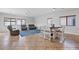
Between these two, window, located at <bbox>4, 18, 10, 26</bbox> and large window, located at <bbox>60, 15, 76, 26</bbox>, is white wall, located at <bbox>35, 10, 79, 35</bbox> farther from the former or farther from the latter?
window, located at <bbox>4, 18, 10, 26</bbox>

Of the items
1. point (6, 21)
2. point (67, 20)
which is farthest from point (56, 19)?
point (6, 21)

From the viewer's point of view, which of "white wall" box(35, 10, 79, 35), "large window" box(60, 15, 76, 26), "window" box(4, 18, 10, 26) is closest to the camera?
"window" box(4, 18, 10, 26)

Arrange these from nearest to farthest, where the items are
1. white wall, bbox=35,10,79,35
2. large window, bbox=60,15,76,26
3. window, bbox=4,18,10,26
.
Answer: window, bbox=4,18,10,26, white wall, bbox=35,10,79,35, large window, bbox=60,15,76,26

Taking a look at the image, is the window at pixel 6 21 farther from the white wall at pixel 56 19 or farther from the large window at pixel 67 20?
the large window at pixel 67 20

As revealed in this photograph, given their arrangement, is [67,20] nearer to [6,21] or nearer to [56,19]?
[56,19]

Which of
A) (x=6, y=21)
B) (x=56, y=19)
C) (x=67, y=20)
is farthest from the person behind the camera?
(x=67, y=20)

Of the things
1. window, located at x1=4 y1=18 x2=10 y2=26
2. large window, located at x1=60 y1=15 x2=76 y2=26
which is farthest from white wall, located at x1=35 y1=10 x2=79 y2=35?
window, located at x1=4 y1=18 x2=10 y2=26

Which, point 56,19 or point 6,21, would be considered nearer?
point 6,21
